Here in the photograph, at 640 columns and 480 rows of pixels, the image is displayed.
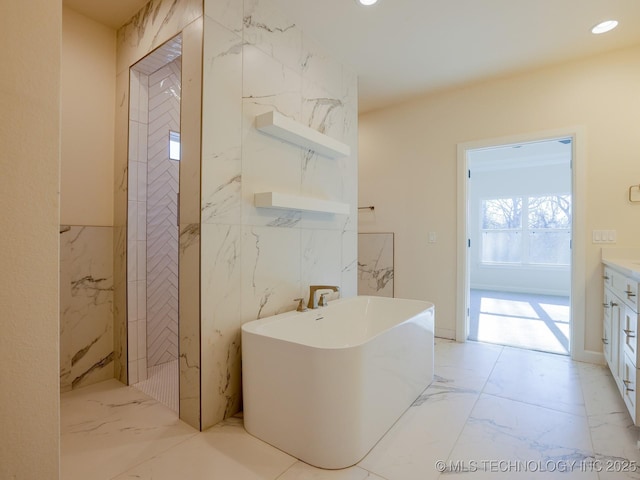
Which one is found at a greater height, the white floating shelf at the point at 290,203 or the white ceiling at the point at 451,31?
the white ceiling at the point at 451,31

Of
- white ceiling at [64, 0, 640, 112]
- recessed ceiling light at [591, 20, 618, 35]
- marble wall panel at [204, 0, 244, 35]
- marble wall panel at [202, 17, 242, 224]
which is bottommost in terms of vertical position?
marble wall panel at [202, 17, 242, 224]

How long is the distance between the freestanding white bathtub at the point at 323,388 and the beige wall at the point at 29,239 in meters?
1.00

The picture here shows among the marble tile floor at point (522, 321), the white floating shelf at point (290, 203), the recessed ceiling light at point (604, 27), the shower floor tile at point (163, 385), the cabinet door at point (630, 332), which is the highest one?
the recessed ceiling light at point (604, 27)

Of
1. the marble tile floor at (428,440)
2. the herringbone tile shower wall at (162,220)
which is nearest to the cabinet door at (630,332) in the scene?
the marble tile floor at (428,440)

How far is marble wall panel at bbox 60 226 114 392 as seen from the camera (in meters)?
2.19

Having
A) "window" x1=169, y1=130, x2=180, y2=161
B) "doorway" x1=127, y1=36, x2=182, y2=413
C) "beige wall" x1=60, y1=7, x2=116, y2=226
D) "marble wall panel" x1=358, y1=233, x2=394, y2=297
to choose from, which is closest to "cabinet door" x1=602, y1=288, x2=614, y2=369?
"marble wall panel" x1=358, y1=233, x2=394, y2=297

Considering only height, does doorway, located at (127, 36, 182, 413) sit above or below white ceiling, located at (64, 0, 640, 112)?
below

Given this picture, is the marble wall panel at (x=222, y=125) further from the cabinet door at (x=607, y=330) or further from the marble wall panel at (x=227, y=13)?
the cabinet door at (x=607, y=330)

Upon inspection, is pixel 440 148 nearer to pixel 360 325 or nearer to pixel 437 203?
pixel 437 203

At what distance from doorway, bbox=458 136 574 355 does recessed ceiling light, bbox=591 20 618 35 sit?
9.09ft

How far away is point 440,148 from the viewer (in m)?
3.46

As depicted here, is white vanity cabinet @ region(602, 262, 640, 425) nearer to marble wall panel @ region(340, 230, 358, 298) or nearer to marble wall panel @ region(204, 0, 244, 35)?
marble wall panel @ region(340, 230, 358, 298)

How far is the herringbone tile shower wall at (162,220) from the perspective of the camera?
97.0 inches

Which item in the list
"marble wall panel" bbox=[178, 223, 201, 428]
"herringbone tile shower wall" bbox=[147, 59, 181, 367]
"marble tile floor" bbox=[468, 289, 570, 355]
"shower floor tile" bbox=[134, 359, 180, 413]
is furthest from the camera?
"marble tile floor" bbox=[468, 289, 570, 355]
